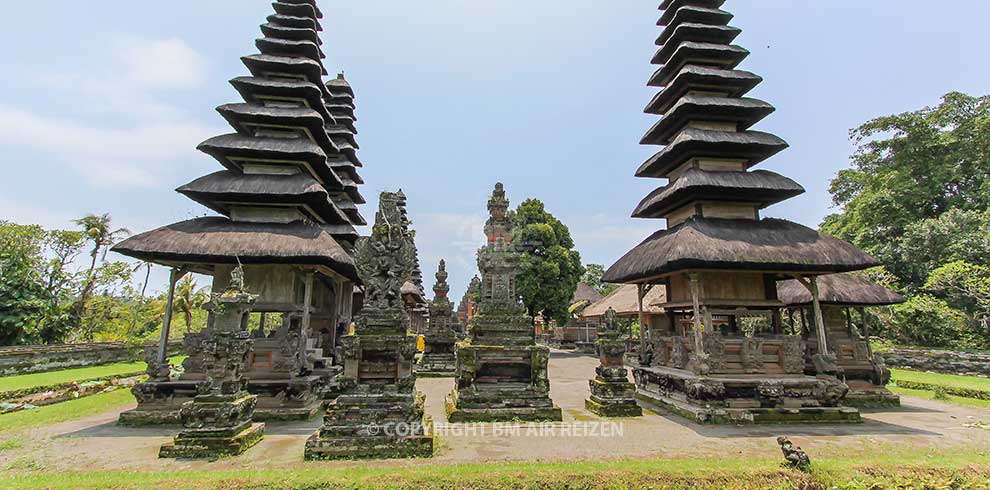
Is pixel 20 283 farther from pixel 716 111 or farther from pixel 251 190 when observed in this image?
pixel 716 111

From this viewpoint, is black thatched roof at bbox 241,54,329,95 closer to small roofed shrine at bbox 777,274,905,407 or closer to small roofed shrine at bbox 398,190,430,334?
small roofed shrine at bbox 398,190,430,334

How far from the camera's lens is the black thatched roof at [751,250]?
10.3m

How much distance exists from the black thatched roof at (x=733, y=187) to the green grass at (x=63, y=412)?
55.7 feet

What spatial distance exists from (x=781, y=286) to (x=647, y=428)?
961 cm

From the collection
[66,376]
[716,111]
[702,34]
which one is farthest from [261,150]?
[702,34]

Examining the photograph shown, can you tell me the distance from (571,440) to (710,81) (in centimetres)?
1261

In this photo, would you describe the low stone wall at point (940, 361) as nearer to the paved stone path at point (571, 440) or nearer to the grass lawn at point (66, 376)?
the paved stone path at point (571, 440)

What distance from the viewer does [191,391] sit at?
966 cm

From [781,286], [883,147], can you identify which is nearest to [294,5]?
[781,286]

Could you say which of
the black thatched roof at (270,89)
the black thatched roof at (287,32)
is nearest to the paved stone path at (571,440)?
the black thatched roof at (270,89)

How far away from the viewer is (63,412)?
10102mm

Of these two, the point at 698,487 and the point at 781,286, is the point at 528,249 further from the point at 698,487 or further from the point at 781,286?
the point at 698,487

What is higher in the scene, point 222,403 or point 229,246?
point 229,246

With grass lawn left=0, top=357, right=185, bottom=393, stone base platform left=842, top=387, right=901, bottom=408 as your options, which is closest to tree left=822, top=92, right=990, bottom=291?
stone base platform left=842, top=387, right=901, bottom=408
